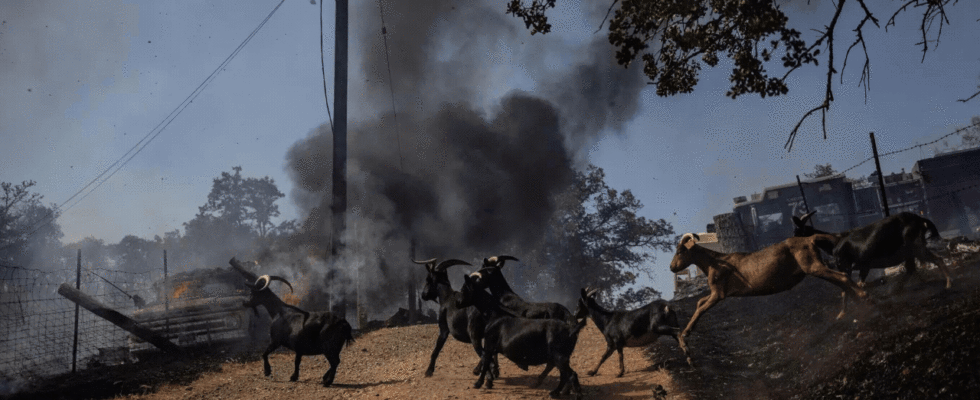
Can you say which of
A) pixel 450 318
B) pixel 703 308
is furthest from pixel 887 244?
pixel 450 318

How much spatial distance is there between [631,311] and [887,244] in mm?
4249

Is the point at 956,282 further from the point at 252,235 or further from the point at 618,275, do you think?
the point at 252,235

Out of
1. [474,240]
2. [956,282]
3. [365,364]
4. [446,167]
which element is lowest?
[365,364]

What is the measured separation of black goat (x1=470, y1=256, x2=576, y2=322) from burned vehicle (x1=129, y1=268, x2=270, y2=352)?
6994mm

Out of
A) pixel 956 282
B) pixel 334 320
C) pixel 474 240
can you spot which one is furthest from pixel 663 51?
pixel 474 240

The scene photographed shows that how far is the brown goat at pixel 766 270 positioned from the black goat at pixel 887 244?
353 millimetres

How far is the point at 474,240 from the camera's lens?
3238 cm

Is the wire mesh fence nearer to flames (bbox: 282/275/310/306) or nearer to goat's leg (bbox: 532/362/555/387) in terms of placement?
flames (bbox: 282/275/310/306)

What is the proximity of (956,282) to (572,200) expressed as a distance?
28.1 meters

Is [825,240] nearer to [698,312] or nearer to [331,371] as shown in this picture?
[698,312]

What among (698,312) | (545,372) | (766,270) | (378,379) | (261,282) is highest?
(261,282)

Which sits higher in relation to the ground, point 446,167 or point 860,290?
point 446,167

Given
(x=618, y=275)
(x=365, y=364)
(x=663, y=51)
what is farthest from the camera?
(x=618, y=275)

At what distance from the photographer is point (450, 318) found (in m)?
10.3
